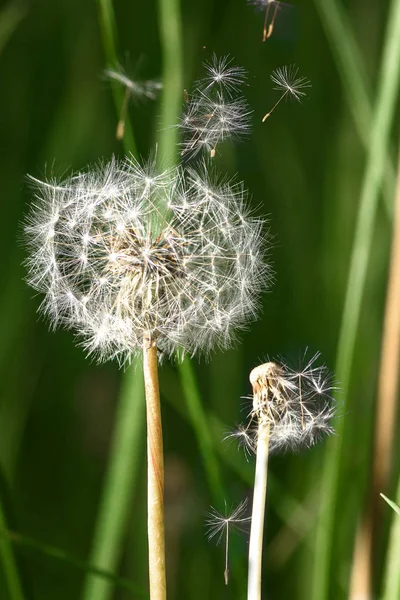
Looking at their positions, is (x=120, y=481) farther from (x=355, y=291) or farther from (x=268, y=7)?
(x=268, y=7)

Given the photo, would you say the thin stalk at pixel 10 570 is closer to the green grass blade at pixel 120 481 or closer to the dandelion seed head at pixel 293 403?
the green grass blade at pixel 120 481

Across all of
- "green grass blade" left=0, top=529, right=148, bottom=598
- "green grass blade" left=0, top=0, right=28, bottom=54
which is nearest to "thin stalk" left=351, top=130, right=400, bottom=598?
"green grass blade" left=0, top=529, right=148, bottom=598

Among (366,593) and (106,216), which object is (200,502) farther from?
(106,216)

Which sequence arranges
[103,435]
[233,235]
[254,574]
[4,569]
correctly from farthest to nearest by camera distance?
[103,435] < [4,569] < [233,235] < [254,574]

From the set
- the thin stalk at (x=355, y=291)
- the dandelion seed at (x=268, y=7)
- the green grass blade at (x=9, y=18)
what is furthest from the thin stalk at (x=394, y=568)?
the green grass blade at (x=9, y=18)

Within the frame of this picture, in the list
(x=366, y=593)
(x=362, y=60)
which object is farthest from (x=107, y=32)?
(x=366, y=593)

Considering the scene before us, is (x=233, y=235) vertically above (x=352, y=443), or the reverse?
(x=233, y=235)
